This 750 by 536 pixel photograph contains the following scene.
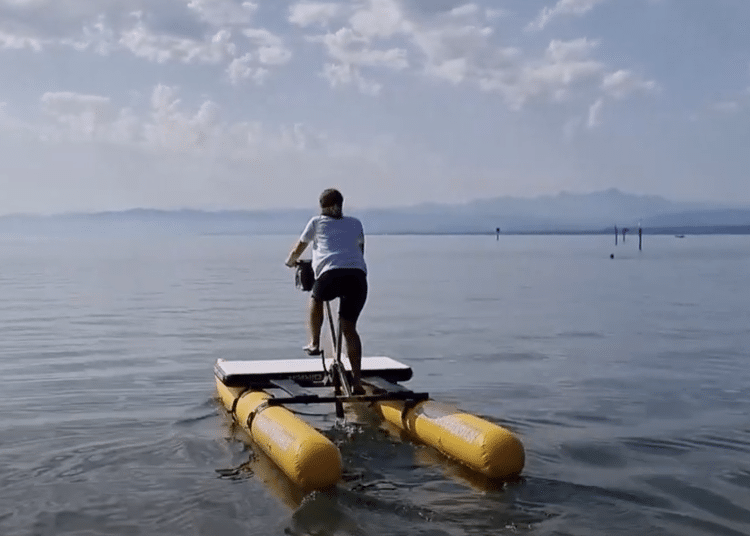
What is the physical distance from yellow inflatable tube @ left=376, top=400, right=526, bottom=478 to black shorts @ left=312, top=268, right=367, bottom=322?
1250mm

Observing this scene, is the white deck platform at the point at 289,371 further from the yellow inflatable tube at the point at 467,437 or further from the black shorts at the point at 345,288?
the yellow inflatable tube at the point at 467,437

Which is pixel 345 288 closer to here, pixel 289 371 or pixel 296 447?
pixel 289 371

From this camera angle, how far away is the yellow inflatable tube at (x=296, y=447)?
26.3 feet

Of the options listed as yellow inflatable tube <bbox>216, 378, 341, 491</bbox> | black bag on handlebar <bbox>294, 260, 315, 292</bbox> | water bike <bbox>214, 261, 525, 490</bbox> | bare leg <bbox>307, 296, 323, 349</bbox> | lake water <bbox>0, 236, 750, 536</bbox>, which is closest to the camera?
lake water <bbox>0, 236, 750, 536</bbox>

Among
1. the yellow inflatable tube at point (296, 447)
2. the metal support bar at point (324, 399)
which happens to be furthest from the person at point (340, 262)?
the yellow inflatable tube at point (296, 447)

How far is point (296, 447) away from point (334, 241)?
2.92 m

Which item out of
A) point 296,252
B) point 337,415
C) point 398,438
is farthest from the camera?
point 296,252

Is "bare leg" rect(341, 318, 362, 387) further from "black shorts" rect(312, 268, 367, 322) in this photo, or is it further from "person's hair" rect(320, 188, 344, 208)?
"person's hair" rect(320, 188, 344, 208)

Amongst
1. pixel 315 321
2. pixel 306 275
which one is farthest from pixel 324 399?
pixel 306 275

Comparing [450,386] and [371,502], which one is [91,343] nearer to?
[450,386]

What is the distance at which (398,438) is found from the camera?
10.2 m

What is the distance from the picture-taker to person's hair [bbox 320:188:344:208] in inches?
413

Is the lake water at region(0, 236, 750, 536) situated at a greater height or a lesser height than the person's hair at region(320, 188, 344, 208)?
lesser

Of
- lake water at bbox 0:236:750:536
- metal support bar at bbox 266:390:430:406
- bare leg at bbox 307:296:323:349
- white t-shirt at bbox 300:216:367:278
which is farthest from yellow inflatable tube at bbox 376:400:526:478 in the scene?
white t-shirt at bbox 300:216:367:278
